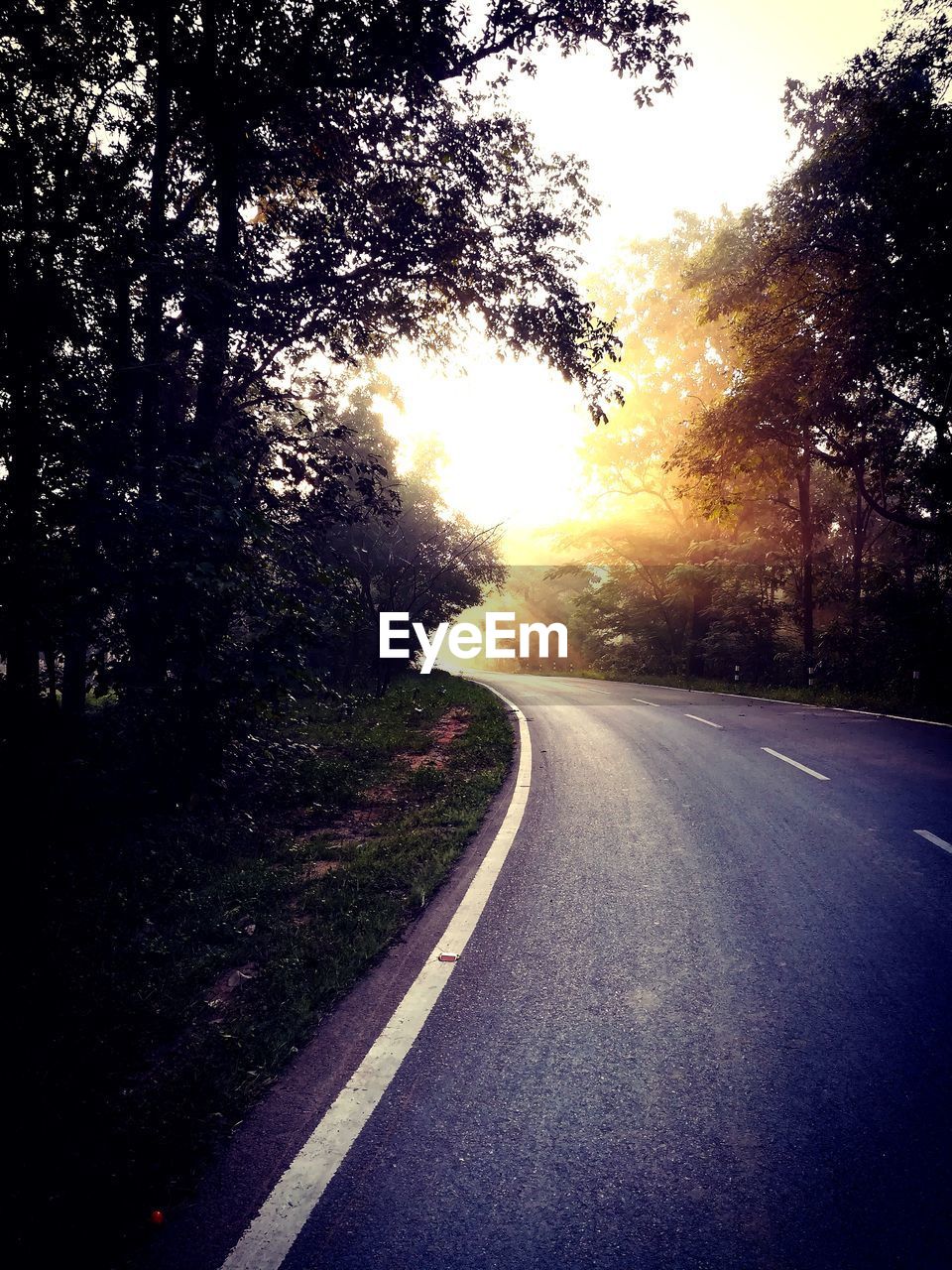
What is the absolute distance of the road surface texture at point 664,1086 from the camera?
2.15m

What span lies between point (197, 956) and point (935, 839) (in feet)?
19.7

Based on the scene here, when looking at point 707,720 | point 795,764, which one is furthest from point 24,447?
point 707,720

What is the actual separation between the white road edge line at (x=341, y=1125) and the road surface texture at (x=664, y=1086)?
0.05m

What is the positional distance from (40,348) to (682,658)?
107 ft

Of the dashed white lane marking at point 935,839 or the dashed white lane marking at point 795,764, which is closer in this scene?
the dashed white lane marking at point 935,839

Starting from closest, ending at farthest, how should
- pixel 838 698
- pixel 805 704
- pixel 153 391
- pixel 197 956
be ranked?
1. pixel 197 956
2. pixel 153 391
3. pixel 805 704
4. pixel 838 698

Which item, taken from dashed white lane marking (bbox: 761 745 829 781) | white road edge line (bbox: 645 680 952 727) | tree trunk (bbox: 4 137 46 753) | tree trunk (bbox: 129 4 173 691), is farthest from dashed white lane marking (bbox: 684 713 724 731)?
tree trunk (bbox: 4 137 46 753)

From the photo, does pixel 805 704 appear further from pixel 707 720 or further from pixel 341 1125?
pixel 341 1125

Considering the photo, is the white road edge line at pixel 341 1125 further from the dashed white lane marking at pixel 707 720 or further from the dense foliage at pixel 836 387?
the dense foliage at pixel 836 387

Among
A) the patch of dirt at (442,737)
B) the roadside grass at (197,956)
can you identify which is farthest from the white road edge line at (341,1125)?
the patch of dirt at (442,737)

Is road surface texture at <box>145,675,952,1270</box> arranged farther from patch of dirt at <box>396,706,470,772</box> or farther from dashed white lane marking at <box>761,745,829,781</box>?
patch of dirt at <box>396,706,470,772</box>

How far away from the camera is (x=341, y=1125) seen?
8.57ft

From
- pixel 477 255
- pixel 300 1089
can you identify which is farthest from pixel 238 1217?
pixel 477 255

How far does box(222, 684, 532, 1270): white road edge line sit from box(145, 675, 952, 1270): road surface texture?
47 mm
